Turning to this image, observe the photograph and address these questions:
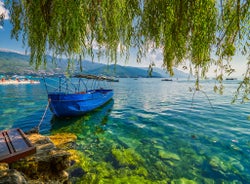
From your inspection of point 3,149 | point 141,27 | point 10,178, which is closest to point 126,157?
point 3,149

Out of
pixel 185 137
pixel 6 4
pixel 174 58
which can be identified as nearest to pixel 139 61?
pixel 174 58

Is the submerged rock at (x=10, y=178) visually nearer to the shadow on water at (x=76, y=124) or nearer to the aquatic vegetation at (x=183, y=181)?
the aquatic vegetation at (x=183, y=181)

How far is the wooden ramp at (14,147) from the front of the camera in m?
5.15

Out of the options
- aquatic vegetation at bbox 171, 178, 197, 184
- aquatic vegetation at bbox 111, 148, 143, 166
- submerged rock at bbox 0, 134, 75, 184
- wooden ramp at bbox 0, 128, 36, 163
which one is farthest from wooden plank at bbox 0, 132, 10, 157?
aquatic vegetation at bbox 171, 178, 197, 184

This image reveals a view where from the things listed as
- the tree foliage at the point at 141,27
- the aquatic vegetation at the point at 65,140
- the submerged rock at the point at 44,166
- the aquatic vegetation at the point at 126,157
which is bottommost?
the aquatic vegetation at the point at 65,140

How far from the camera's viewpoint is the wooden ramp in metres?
5.15

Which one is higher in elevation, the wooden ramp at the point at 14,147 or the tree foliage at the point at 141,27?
the tree foliage at the point at 141,27

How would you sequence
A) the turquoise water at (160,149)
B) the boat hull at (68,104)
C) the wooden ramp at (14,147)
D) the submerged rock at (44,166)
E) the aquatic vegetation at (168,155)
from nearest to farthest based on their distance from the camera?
the wooden ramp at (14,147) < the submerged rock at (44,166) < the turquoise water at (160,149) < the aquatic vegetation at (168,155) < the boat hull at (68,104)

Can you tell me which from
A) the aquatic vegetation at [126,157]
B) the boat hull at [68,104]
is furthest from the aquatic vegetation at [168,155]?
the boat hull at [68,104]

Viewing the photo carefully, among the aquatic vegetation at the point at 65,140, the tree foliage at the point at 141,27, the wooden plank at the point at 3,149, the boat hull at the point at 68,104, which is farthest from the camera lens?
the boat hull at the point at 68,104

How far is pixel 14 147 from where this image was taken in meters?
5.75

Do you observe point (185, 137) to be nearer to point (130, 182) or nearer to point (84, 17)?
point (130, 182)

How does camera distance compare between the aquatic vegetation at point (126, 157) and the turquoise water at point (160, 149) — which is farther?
the aquatic vegetation at point (126, 157)

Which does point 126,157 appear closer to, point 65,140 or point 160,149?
point 160,149
